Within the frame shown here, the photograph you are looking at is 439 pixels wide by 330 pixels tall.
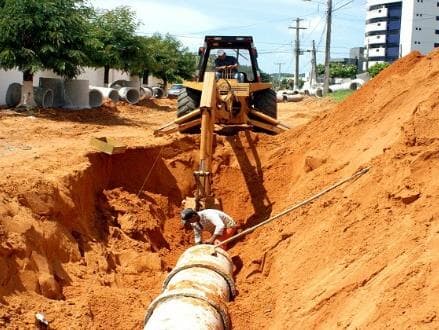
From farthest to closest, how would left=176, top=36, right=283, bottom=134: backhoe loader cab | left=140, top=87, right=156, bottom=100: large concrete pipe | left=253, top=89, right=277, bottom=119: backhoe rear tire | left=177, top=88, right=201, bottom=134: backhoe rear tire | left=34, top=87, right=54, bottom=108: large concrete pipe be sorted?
left=140, top=87, right=156, bottom=100: large concrete pipe < left=34, top=87, right=54, bottom=108: large concrete pipe < left=253, top=89, right=277, bottom=119: backhoe rear tire < left=177, top=88, right=201, bottom=134: backhoe rear tire < left=176, top=36, right=283, bottom=134: backhoe loader cab

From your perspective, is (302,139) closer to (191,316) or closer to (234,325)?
(234,325)

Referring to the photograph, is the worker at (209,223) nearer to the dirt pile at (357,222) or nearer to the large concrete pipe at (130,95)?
the dirt pile at (357,222)

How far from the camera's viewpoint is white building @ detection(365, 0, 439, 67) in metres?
80.9

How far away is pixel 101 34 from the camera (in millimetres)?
27656

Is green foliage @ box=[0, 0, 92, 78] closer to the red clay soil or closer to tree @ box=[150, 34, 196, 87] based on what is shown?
the red clay soil

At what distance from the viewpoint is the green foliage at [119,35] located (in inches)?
1101

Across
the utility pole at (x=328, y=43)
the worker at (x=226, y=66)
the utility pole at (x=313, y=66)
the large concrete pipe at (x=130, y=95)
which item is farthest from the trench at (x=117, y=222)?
the utility pole at (x=313, y=66)

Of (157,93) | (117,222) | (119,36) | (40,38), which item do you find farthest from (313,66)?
(117,222)

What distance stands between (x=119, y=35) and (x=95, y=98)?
20.9ft

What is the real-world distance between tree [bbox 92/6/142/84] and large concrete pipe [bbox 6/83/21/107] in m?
7.62

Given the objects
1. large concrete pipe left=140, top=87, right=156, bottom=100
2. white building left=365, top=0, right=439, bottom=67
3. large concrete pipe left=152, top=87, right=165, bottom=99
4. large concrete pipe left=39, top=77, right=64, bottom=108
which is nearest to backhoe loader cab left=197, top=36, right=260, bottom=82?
large concrete pipe left=39, top=77, right=64, bottom=108

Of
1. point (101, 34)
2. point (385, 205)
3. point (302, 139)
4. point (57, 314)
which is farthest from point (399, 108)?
point (101, 34)

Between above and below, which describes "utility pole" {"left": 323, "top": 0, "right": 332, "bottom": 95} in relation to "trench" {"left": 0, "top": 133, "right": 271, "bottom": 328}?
above

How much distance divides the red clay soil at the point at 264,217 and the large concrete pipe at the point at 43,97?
7853 mm
